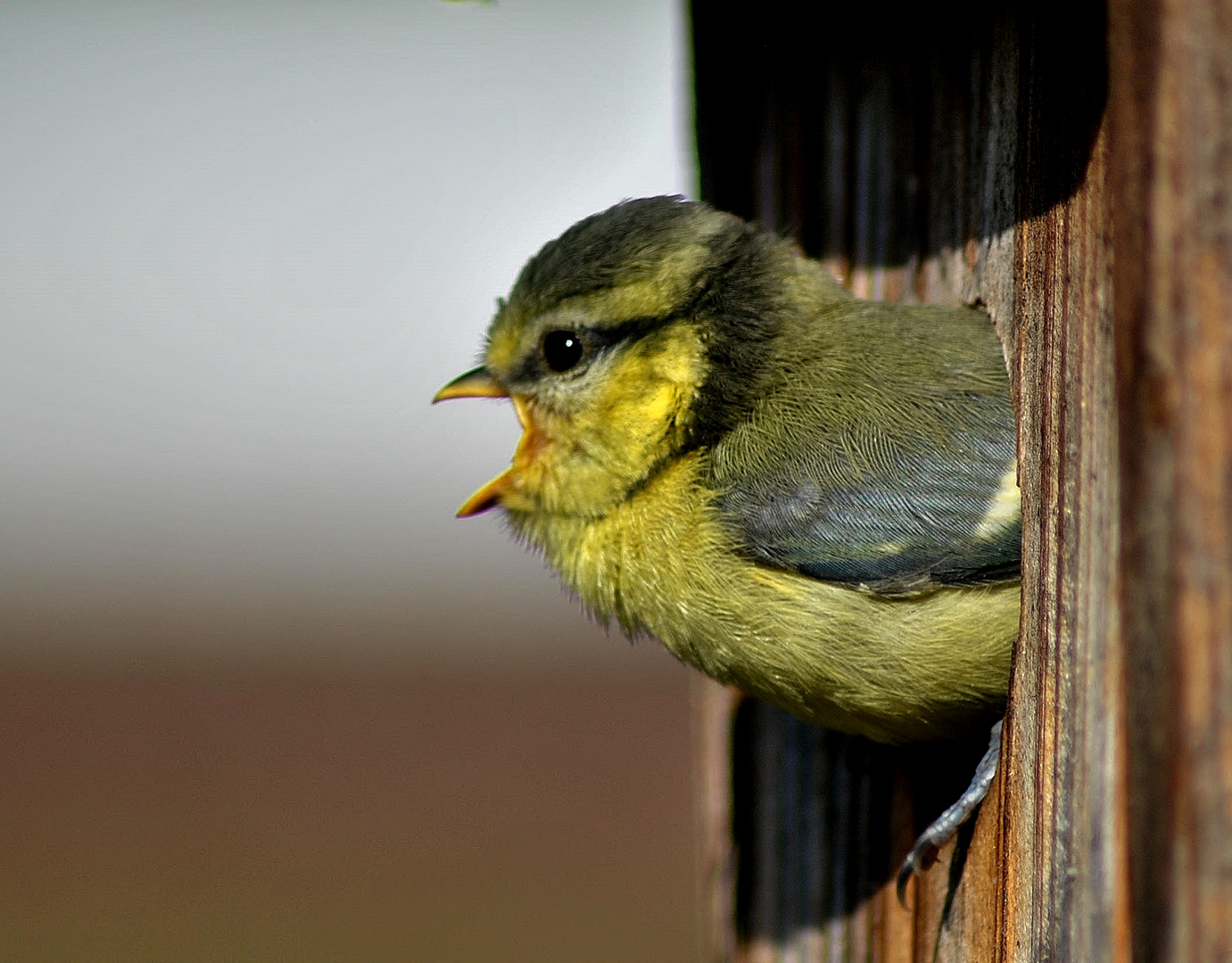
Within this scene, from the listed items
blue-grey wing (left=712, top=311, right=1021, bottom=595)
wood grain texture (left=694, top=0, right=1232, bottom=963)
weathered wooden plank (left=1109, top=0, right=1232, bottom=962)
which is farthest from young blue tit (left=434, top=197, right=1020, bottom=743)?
weathered wooden plank (left=1109, top=0, right=1232, bottom=962)

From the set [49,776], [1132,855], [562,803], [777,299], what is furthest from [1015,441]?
[49,776]

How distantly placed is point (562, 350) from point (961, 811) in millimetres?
926

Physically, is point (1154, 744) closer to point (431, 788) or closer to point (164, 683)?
point (431, 788)

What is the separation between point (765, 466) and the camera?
1.92 m

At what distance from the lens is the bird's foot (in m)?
1.77

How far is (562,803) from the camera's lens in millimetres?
Answer: 4934

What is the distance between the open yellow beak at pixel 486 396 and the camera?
224 cm

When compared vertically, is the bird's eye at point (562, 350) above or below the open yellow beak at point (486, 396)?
above

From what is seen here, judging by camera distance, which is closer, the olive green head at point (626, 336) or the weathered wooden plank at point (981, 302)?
the weathered wooden plank at point (981, 302)

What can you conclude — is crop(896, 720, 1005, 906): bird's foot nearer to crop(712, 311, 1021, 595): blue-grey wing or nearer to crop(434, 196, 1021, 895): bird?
crop(434, 196, 1021, 895): bird

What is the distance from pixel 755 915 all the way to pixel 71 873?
114 inches

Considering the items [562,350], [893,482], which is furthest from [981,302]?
[562,350]

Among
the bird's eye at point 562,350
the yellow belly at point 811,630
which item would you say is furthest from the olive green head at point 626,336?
the yellow belly at point 811,630

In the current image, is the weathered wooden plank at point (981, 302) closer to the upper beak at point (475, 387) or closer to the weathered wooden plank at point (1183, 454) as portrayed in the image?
the weathered wooden plank at point (1183, 454)
